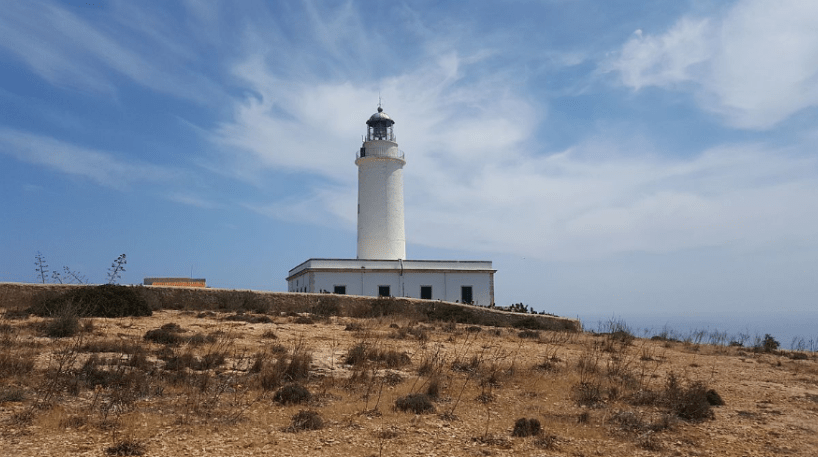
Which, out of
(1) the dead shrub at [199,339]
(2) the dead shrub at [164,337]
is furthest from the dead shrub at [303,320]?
(2) the dead shrub at [164,337]

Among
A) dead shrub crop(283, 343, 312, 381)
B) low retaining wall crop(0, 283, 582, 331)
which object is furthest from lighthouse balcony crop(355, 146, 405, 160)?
dead shrub crop(283, 343, 312, 381)

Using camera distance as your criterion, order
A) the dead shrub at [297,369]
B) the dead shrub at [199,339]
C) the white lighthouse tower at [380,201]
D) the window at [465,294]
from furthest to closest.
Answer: the white lighthouse tower at [380,201], the window at [465,294], the dead shrub at [199,339], the dead shrub at [297,369]

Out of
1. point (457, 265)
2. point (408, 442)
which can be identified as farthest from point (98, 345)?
point (457, 265)

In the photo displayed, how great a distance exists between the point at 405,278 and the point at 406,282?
0.73 ft

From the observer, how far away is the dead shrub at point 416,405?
7777mm

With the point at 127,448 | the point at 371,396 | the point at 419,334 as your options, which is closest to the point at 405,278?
the point at 419,334

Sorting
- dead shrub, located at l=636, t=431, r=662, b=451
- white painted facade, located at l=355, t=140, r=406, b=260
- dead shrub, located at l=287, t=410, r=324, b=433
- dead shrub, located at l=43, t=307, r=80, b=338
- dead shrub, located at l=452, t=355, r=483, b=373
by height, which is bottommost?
dead shrub, located at l=636, t=431, r=662, b=451

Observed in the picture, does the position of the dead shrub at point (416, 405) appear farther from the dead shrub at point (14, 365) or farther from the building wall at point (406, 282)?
the building wall at point (406, 282)

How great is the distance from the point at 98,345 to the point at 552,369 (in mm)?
7714

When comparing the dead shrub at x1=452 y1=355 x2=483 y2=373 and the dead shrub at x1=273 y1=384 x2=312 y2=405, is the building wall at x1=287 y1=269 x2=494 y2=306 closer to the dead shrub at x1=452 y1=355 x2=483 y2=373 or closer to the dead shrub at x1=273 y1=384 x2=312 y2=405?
the dead shrub at x1=452 y1=355 x2=483 y2=373

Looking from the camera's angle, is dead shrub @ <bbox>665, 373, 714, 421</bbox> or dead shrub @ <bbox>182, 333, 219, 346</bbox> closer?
dead shrub @ <bbox>665, 373, 714, 421</bbox>

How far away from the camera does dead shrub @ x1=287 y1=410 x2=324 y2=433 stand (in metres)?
6.91

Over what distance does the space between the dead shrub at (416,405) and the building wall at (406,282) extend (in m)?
23.9

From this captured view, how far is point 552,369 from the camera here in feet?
35.0
